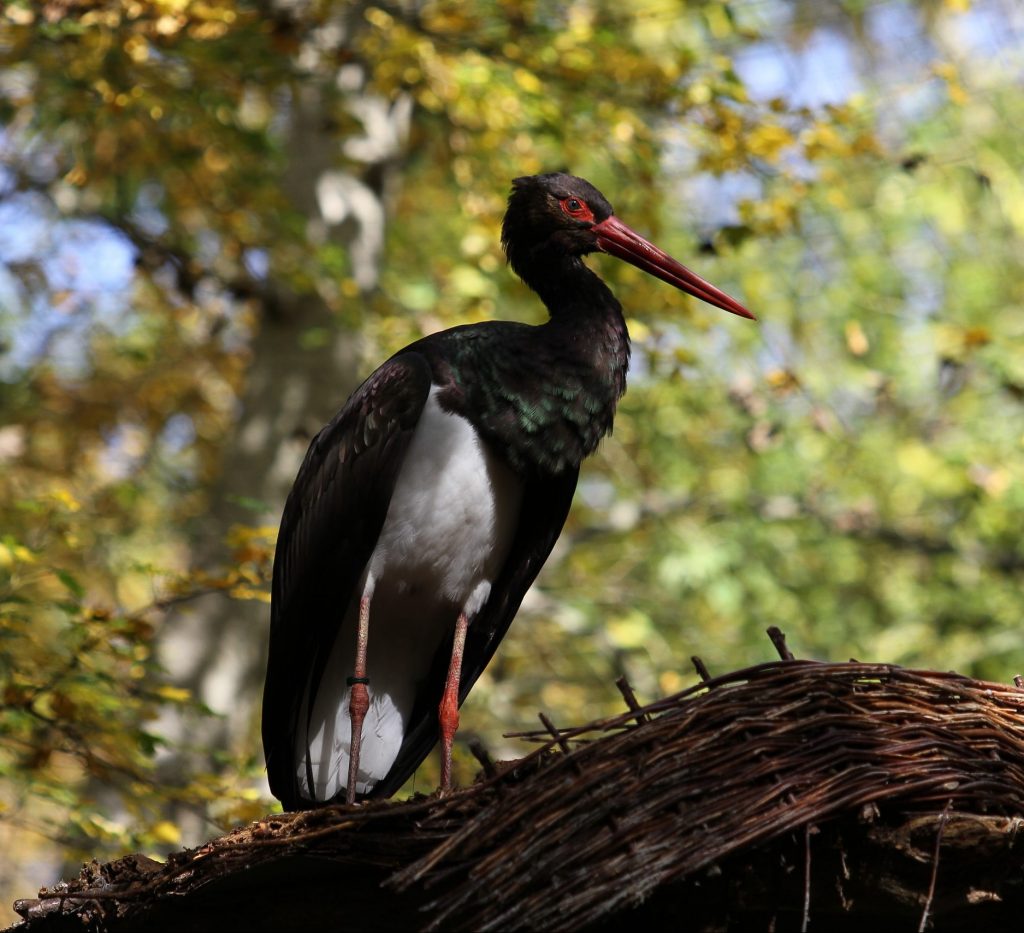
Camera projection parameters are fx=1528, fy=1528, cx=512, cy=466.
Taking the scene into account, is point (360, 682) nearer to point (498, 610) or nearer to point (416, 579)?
point (416, 579)

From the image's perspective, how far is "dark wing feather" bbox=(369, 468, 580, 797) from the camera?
15.4 feet

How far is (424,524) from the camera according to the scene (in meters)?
4.54

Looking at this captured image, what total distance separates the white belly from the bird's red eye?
97 centimetres

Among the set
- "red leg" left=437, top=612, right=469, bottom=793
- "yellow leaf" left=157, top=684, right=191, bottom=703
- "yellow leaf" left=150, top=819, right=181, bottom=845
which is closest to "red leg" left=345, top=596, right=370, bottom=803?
"red leg" left=437, top=612, right=469, bottom=793

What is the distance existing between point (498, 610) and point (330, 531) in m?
0.63

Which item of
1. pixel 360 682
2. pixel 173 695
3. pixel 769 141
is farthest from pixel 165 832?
pixel 769 141

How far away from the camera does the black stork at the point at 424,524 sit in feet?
14.6

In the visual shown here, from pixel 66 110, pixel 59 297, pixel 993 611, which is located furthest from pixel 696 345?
pixel 66 110

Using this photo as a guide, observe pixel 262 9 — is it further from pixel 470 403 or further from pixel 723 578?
pixel 723 578

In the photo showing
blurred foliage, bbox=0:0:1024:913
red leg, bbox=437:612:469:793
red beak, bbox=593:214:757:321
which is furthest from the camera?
blurred foliage, bbox=0:0:1024:913

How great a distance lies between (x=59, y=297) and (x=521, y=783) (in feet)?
22.3

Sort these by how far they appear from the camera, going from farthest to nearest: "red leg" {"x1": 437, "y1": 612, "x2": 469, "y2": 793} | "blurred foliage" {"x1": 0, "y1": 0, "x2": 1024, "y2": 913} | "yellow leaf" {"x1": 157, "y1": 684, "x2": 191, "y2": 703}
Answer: "blurred foliage" {"x1": 0, "y1": 0, "x2": 1024, "y2": 913}, "yellow leaf" {"x1": 157, "y1": 684, "x2": 191, "y2": 703}, "red leg" {"x1": 437, "y1": 612, "x2": 469, "y2": 793}

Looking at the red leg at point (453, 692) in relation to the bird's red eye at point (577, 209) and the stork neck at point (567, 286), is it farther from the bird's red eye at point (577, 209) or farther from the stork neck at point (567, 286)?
the bird's red eye at point (577, 209)

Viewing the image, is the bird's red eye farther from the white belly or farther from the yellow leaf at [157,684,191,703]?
the yellow leaf at [157,684,191,703]
